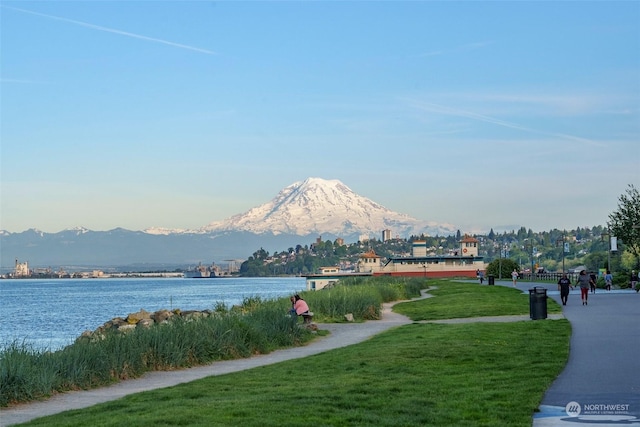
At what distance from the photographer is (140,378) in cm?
1823

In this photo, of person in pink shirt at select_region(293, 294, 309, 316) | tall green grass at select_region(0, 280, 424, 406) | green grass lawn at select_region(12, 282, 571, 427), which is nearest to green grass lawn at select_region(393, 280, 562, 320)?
person in pink shirt at select_region(293, 294, 309, 316)

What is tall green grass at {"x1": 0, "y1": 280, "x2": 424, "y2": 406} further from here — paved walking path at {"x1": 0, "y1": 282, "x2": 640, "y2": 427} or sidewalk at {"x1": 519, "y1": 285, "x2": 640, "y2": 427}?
sidewalk at {"x1": 519, "y1": 285, "x2": 640, "y2": 427}

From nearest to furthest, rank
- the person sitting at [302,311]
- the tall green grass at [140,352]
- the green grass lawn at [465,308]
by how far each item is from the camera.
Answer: the tall green grass at [140,352] → the person sitting at [302,311] → the green grass lawn at [465,308]

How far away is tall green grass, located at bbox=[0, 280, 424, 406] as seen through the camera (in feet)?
51.1

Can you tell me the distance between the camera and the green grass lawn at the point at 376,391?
12.0 m

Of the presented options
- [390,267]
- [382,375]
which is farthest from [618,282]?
[390,267]

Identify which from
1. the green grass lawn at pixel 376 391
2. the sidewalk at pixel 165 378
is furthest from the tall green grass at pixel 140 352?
the green grass lawn at pixel 376 391

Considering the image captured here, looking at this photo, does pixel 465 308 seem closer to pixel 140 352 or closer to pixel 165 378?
pixel 140 352

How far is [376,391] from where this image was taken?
14.3 meters
